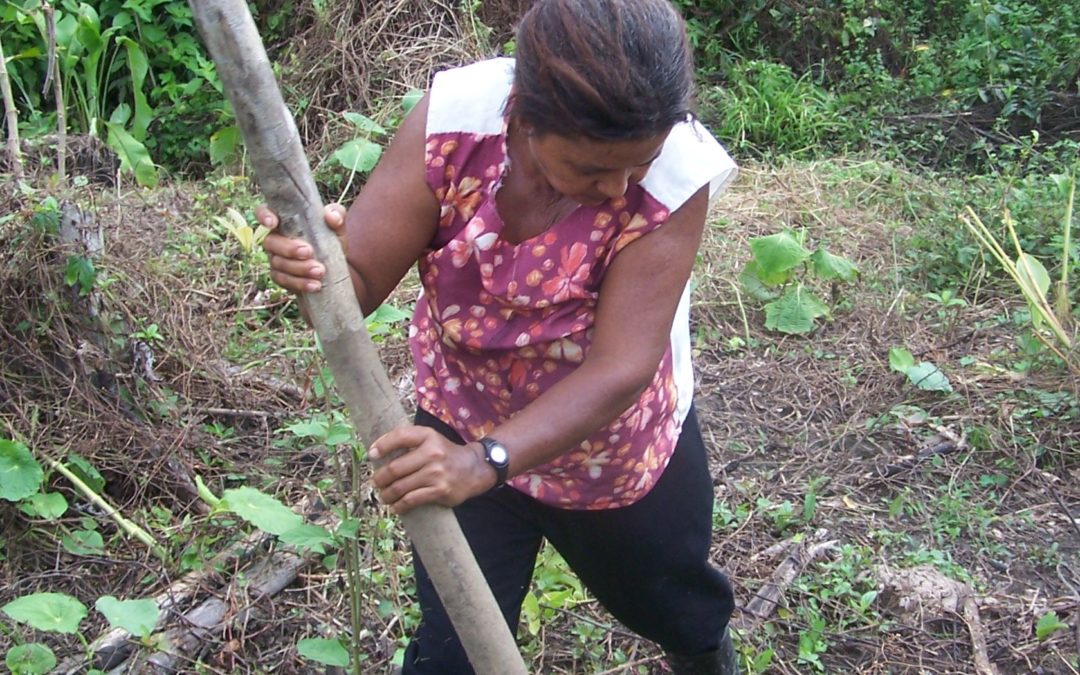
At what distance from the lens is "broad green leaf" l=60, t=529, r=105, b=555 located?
267 cm

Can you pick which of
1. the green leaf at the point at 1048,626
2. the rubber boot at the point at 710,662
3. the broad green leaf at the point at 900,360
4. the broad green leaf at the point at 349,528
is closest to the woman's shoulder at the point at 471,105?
the broad green leaf at the point at 349,528

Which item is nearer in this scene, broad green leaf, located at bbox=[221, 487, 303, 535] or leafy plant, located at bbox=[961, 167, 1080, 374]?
broad green leaf, located at bbox=[221, 487, 303, 535]

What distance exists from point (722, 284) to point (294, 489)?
1.88 m

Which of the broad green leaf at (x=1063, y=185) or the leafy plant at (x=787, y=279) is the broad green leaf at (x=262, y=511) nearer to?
the leafy plant at (x=787, y=279)

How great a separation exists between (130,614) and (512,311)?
0.78m

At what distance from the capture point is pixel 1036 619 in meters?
2.67

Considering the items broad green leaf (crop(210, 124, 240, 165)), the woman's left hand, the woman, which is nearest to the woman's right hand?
the woman

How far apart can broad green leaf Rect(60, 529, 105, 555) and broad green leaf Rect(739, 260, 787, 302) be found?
2350 millimetres

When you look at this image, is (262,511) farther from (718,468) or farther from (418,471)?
(718,468)

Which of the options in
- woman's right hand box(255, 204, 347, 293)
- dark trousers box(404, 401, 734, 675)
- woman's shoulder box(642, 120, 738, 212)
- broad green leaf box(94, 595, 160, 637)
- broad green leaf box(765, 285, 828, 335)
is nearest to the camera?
woman's right hand box(255, 204, 347, 293)

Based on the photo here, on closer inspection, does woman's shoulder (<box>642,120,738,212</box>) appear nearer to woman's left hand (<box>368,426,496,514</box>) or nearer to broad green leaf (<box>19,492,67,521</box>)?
woman's left hand (<box>368,426,496,514</box>)

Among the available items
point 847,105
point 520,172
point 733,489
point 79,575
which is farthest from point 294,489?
point 847,105

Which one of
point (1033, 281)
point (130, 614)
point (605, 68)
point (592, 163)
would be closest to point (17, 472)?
point (130, 614)

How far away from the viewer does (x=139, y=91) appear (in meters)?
5.16
